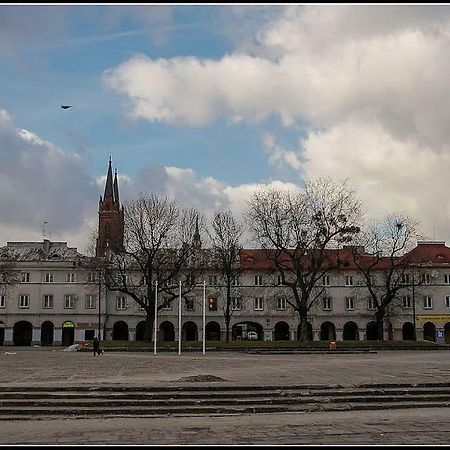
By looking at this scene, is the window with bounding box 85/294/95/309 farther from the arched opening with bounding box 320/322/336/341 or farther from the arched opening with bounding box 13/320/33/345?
the arched opening with bounding box 320/322/336/341

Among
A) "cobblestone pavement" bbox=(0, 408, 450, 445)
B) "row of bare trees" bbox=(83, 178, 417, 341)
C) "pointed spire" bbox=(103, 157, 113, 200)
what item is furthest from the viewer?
"pointed spire" bbox=(103, 157, 113, 200)

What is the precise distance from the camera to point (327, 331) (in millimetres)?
86375

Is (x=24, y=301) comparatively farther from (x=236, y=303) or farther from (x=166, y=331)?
(x=236, y=303)

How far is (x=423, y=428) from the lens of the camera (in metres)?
15.2

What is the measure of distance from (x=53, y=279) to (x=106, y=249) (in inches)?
743

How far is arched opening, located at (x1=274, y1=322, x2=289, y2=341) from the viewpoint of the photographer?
86188 millimetres

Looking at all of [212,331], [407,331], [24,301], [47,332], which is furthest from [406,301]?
[24,301]

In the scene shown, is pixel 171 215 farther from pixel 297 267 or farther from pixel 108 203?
pixel 108 203

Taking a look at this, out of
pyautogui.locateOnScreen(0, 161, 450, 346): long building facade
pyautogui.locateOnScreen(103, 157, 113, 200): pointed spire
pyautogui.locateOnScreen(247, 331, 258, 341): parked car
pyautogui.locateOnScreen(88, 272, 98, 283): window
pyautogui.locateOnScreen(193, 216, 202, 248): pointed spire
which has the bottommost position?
pyautogui.locateOnScreen(247, 331, 258, 341): parked car

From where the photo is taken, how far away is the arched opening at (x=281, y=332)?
86.2 metres

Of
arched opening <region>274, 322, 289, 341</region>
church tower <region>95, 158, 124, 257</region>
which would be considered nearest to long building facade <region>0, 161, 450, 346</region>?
arched opening <region>274, 322, 289, 341</region>

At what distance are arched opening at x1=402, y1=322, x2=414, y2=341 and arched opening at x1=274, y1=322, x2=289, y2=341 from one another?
1501 cm

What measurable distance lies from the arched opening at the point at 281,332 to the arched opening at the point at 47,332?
29072mm

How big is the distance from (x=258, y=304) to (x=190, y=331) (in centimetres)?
975
